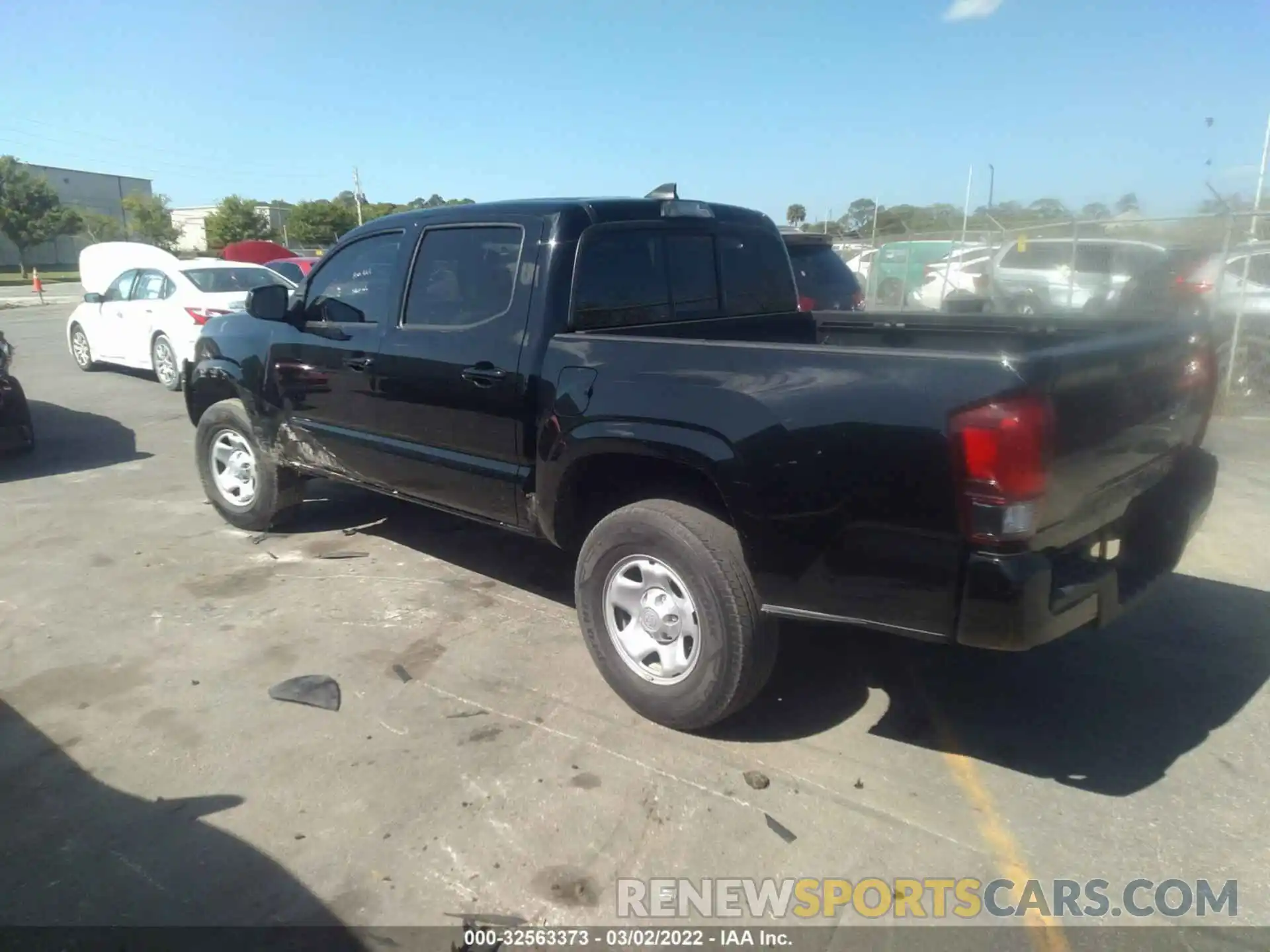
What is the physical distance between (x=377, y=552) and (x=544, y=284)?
2.50 m

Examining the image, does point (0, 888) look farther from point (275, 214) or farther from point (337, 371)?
point (275, 214)

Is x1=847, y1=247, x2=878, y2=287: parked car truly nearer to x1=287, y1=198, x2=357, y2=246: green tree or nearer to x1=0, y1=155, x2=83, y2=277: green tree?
x1=287, y1=198, x2=357, y2=246: green tree

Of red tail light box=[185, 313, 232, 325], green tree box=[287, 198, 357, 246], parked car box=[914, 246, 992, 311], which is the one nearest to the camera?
red tail light box=[185, 313, 232, 325]

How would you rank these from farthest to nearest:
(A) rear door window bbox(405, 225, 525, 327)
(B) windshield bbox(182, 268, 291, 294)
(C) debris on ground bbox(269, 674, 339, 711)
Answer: (B) windshield bbox(182, 268, 291, 294), (A) rear door window bbox(405, 225, 525, 327), (C) debris on ground bbox(269, 674, 339, 711)

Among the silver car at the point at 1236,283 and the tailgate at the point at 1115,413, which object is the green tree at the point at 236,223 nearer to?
the silver car at the point at 1236,283

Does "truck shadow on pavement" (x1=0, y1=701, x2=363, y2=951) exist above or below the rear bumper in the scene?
below

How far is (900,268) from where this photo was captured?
57.4 ft

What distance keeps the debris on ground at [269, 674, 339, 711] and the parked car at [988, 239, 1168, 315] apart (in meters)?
9.97

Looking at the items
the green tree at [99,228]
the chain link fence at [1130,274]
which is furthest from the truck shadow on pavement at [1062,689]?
the green tree at [99,228]

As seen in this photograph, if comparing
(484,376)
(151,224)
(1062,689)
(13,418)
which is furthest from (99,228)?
(1062,689)

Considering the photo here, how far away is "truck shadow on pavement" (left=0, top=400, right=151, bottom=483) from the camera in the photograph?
7875 mm

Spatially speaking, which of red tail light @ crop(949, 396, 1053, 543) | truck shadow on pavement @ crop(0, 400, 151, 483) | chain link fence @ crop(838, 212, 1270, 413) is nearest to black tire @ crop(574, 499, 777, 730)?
red tail light @ crop(949, 396, 1053, 543)

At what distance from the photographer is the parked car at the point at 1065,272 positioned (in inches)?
461

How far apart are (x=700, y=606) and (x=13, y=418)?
7.32 metres
